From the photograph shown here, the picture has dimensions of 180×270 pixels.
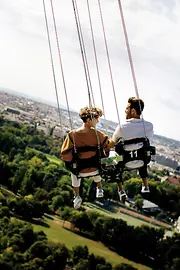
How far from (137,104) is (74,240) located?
1484 inches

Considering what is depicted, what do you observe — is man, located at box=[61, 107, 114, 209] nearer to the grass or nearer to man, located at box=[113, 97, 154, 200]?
man, located at box=[113, 97, 154, 200]

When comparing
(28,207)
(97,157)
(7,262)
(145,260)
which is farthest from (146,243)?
(97,157)

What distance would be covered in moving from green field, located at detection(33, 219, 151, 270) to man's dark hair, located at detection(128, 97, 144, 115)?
33.4 metres

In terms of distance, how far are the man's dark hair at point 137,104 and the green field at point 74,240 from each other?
110 feet

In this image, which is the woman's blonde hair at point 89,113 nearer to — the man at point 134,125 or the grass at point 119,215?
the man at point 134,125

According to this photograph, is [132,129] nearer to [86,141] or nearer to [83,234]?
[86,141]

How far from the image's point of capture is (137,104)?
8258 mm

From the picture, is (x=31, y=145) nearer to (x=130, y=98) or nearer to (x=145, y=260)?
(x=145, y=260)

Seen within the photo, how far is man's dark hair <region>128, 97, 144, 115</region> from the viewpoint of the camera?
Answer: 824 centimetres

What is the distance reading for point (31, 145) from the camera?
95.9 meters

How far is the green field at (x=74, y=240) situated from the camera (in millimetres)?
40969

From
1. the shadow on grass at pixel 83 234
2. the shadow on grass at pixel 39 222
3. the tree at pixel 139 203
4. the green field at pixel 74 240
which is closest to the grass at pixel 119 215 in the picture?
the tree at pixel 139 203

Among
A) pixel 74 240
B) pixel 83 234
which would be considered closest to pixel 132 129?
pixel 74 240

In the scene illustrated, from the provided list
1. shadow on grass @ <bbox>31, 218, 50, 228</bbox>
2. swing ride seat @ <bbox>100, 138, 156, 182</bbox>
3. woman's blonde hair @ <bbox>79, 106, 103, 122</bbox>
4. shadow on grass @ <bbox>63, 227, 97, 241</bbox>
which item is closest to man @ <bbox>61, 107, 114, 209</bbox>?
woman's blonde hair @ <bbox>79, 106, 103, 122</bbox>
